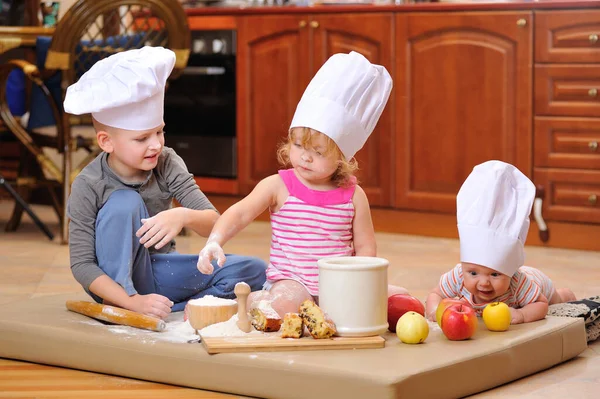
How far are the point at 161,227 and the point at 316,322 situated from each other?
44cm

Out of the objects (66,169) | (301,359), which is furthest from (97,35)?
(301,359)

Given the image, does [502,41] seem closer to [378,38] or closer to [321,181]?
[378,38]

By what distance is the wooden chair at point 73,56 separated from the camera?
148 inches

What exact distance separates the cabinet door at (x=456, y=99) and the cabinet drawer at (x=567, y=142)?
0.15 feet

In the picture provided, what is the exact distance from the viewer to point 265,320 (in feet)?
7.02

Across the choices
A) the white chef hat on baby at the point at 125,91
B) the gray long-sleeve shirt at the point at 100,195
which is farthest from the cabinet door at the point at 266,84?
the white chef hat on baby at the point at 125,91

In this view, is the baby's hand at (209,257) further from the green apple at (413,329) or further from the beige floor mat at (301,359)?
the green apple at (413,329)

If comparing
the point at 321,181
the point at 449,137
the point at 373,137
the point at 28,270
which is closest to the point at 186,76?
the point at 373,137

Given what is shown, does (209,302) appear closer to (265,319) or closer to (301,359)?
(265,319)

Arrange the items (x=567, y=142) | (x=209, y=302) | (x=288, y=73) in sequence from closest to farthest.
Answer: (x=209, y=302) < (x=567, y=142) < (x=288, y=73)

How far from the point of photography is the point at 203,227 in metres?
2.43

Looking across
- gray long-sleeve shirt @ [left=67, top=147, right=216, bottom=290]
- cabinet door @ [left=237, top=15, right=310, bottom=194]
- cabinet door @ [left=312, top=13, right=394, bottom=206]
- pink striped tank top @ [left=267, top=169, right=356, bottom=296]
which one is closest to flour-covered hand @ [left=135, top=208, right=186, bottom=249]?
gray long-sleeve shirt @ [left=67, top=147, right=216, bottom=290]

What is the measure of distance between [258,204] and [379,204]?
1982mm

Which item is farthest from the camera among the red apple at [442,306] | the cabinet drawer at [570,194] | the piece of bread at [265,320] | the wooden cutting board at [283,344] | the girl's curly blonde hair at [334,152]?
the cabinet drawer at [570,194]
